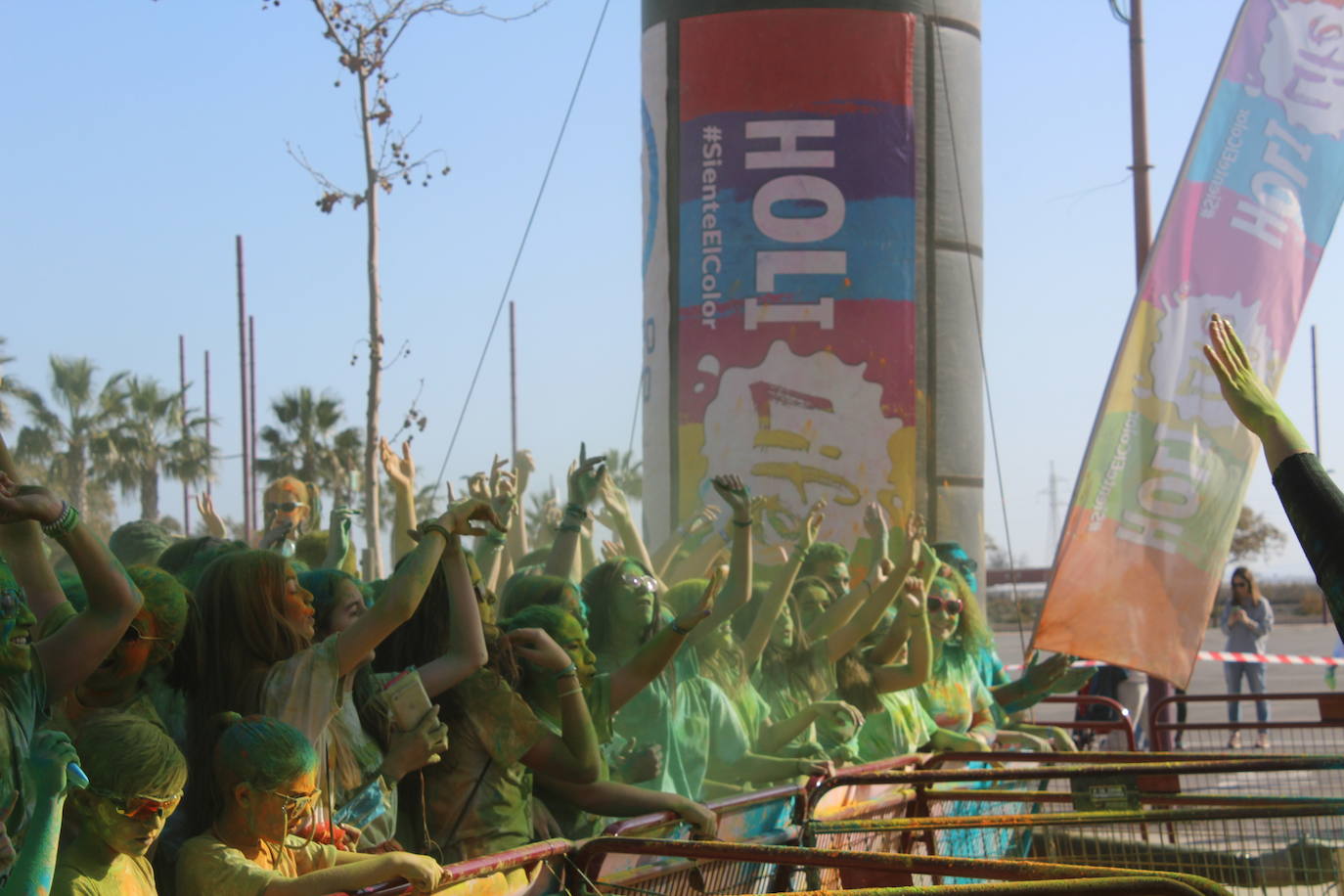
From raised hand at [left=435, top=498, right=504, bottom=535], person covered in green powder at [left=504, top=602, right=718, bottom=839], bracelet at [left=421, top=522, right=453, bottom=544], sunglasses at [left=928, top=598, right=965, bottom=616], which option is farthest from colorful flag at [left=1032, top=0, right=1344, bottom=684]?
bracelet at [left=421, top=522, right=453, bottom=544]

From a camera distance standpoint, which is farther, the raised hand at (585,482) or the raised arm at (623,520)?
the raised arm at (623,520)

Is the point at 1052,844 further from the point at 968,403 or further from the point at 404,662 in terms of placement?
the point at 968,403

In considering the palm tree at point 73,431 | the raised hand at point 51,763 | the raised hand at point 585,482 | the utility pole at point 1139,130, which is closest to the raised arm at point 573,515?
the raised hand at point 585,482

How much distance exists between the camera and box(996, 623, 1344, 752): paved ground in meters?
17.7

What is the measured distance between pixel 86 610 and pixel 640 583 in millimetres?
2646

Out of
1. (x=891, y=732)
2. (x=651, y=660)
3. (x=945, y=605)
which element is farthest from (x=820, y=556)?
(x=651, y=660)

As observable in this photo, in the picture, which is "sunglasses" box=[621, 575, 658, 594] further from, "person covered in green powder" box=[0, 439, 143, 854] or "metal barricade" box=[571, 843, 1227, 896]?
"person covered in green powder" box=[0, 439, 143, 854]

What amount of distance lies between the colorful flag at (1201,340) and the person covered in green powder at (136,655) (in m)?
7.47

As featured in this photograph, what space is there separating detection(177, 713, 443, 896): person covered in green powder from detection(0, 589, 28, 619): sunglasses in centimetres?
57

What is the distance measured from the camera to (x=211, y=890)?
132 inches

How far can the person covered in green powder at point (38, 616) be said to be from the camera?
3088mm

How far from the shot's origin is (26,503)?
10.9 ft

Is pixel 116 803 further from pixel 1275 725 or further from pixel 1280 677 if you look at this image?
pixel 1280 677

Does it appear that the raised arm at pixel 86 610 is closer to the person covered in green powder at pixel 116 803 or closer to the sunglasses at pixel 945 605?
the person covered in green powder at pixel 116 803
